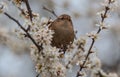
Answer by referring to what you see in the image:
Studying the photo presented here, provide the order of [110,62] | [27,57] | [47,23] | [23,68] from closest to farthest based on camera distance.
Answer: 1. [47,23]
2. [110,62]
3. [27,57]
4. [23,68]

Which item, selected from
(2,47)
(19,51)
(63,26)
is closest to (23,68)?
(19,51)

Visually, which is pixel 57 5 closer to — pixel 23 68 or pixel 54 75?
pixel 23 68

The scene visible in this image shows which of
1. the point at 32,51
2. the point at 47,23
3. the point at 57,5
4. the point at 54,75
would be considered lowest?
the point at 54,75

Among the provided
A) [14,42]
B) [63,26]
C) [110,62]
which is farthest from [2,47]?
[63,26]

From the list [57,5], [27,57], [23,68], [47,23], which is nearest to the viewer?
[47,23]

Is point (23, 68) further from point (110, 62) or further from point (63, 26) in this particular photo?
point (63, 26)

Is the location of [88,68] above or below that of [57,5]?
below

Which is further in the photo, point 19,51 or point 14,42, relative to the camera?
point 19,51
